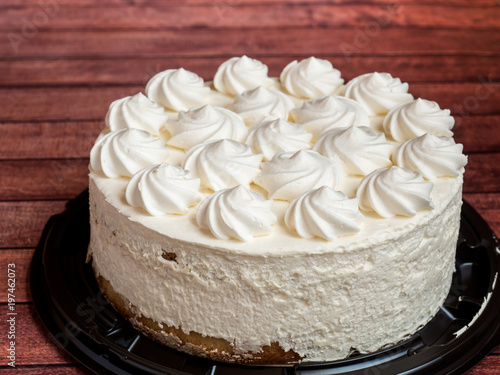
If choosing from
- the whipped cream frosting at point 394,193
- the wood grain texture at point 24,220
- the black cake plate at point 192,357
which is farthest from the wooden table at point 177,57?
the whipped cream frosting at point 394,193

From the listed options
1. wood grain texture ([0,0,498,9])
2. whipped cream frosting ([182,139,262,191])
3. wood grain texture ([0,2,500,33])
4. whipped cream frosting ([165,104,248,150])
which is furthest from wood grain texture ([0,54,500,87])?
whipped cream frosting ([182,139,262,191])

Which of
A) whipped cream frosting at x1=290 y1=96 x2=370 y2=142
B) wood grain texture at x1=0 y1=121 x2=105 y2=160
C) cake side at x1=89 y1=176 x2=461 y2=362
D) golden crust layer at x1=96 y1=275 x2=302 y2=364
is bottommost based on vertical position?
wood grain texture at x1=0 y1=121 x2=105 y2=160

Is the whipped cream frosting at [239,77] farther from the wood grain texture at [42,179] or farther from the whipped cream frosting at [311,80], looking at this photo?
the wood grain texture at [42,179]

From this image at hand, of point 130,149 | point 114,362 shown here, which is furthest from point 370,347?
point 130,149

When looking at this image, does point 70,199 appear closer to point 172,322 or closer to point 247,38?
point 172,322

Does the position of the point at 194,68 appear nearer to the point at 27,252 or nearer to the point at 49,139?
the point at 49,139

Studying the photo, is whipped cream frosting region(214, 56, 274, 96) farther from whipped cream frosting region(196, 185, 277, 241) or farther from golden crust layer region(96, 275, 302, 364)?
golden crust layer region(96, 275, 302, 364)
